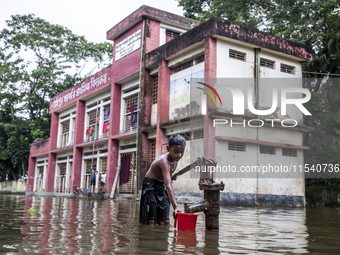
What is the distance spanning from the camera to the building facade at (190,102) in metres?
15.7

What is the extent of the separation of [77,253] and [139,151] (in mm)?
15988

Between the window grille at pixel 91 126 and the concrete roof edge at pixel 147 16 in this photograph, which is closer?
the concrete roof edge at pixel 147 16

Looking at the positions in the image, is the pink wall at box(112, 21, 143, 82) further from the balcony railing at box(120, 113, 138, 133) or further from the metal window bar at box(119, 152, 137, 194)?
the metal window bar at box(119, 152, 137, 194)

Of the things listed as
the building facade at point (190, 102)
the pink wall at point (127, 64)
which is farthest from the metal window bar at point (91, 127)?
the pink wall at point (127, 64)

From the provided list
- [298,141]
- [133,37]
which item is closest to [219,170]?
[298,141]

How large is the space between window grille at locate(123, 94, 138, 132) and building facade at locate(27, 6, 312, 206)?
2.2 inches

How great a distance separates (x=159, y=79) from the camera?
60.0 ft

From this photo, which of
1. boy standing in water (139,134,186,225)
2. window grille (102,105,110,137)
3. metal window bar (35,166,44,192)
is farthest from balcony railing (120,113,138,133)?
boy standing in water (139,134,186,225)

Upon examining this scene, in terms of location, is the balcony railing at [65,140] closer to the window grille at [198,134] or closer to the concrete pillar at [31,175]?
the concrete pillar at [31,175]

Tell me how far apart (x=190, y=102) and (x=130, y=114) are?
5.89m

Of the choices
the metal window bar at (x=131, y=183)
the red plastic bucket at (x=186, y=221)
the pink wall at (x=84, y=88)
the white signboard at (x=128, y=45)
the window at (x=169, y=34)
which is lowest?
the red plastic bucket at (x=186, y=221)

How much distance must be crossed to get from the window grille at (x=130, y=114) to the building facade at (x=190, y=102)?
0.18 ft

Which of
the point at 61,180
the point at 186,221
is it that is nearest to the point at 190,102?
the point at 186,221

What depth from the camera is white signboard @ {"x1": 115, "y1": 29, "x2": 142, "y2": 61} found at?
20.7 metres
